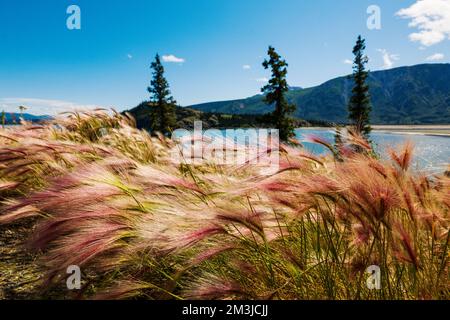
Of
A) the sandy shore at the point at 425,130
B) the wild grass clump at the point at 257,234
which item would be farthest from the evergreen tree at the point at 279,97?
the sandy shore at the point at 425,130

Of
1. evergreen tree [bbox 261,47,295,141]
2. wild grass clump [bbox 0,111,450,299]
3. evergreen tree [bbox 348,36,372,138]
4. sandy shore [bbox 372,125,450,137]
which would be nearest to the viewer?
wild grass clump [bbox 0,111,450,299]

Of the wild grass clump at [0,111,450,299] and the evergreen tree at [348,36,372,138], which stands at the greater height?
the evergreen tree at [348,36,372,138]

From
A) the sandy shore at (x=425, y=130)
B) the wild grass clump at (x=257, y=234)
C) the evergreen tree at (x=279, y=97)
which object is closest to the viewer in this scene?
the wild grass clump at (x=257, y=234)

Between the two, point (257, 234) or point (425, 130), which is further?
point (425, 130)

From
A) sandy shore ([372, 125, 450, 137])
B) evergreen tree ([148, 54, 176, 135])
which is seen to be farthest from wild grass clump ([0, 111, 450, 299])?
sandy shore ([372, 125, 450, 137])

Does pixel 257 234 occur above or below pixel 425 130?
below

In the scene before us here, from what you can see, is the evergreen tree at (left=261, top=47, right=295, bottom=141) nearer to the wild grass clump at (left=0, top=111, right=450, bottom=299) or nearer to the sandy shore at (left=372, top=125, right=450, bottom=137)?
the wild grass clump at (left=0, top=111, right=450, bottom=299)

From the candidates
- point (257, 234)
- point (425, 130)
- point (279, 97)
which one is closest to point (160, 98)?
point (279, 97)

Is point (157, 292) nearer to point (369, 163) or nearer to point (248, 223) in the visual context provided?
point (248, 223)

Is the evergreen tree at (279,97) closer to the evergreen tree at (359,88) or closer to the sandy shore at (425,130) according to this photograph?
the evergreen tree at (359,88)

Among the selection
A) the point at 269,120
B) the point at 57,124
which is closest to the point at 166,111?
the point at 269,120

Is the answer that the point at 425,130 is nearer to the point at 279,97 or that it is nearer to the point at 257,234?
the point at 279,97

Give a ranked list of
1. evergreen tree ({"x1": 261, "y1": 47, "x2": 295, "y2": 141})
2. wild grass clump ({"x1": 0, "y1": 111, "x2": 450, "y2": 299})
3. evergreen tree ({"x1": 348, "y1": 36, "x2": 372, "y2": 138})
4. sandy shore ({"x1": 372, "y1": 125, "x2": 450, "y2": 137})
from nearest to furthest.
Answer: wild grass clump ({"x1": 0, "y1": 111, "x2": 450, "y2": 299}) → evergreen tree ({"x1": 261, "y1": 47, "x2": 295, "y2": 141}) → evergreen tree ({"x1": 348, "y1": 36, "x2": 372, "y2": 138}) → sandy shore ({"x1": 372, "y1": 125, "x2": 450, "y2": 137})

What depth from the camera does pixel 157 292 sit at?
161 cm
